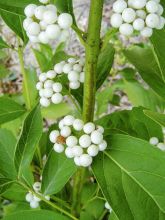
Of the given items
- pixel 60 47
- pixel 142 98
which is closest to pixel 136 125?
pixel 142 98

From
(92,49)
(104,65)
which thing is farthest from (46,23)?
(104,65)

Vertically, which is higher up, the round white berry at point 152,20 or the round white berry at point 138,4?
the round white berry at point 138,4

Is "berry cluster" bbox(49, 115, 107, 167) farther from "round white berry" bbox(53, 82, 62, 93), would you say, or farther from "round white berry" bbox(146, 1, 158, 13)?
"round white berry" bbox(146, 1, 158, 13)

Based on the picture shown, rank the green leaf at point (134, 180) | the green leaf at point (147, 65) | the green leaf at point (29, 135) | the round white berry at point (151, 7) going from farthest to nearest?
the green leaf at point (147, 65)
the green leaf at point (29, 135)
the green leaf at point (134, 180)
the round white berry at point (151, 7)

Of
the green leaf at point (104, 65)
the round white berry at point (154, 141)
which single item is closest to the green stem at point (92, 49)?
the green leaf at point (104, 65)

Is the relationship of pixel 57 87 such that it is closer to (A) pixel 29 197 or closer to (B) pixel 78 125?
(B) pixel 78 125

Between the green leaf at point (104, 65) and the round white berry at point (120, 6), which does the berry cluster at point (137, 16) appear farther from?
the green leaf at point (104, 65)

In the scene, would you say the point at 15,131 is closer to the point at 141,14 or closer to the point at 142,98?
the point at 142,98
